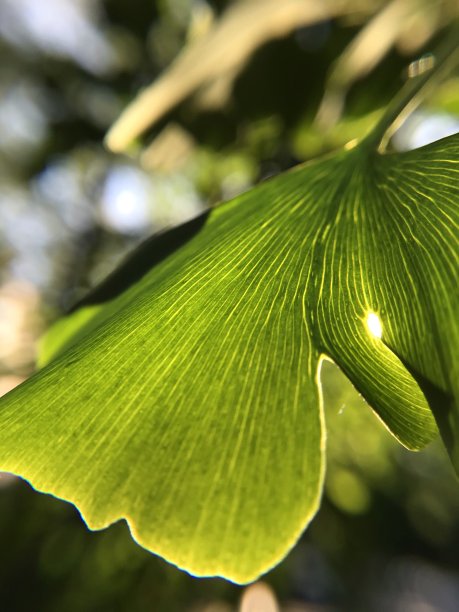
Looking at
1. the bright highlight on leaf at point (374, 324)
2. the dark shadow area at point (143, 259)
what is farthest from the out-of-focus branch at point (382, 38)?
the bright highlight on leaf at point (374, 324)

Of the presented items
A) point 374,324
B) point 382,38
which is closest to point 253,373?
point 374,324

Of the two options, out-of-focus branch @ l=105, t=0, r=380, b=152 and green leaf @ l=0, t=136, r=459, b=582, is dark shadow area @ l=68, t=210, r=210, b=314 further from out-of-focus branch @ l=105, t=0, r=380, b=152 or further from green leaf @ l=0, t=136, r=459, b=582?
out-of-focus branch @ l=105, t=0, r=380, b=152

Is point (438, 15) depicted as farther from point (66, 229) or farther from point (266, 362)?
point (66, 229)

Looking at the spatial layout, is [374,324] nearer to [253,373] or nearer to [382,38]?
[253,373]

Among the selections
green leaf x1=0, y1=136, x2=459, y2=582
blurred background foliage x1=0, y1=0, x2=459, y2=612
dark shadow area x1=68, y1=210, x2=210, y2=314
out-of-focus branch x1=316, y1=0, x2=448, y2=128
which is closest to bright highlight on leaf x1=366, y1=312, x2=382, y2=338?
green leaf x1=0, y1=136, x2=459, y2=582

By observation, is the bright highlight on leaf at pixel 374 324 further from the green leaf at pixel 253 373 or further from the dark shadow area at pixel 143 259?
the dark shadow area at pixel 143 259

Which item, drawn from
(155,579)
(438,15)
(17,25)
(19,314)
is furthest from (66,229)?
(438,15)
